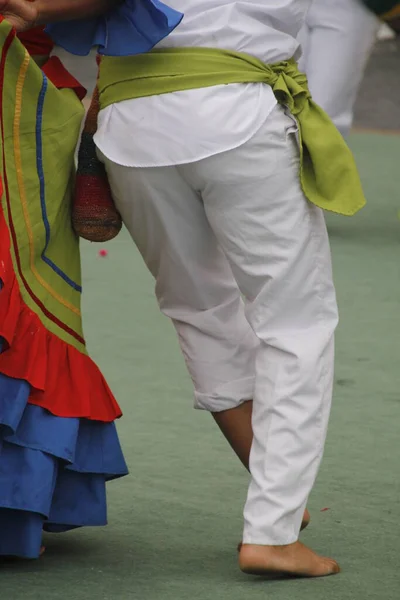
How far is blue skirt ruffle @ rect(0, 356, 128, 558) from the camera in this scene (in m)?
2.26

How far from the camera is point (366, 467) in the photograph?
9.70 feet

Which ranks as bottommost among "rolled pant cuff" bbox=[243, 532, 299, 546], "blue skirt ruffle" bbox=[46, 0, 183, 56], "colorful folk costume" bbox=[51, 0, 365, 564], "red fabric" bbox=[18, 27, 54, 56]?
"rolled pant cuff" bbox=[243, 532, 299, 546]

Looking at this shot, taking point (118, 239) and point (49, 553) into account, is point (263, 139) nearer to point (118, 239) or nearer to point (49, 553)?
point (49, 553)

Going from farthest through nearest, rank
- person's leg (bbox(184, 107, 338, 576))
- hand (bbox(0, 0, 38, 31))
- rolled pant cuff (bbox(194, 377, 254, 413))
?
rolled pant cuff (bbox(194, 377, 254, 413)), person's leg (bbox(184, 107, 338, 576)), hand (bbox(0, 0, 38, 31))

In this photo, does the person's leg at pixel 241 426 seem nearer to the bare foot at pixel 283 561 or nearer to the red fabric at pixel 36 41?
the bare foot at pixel 283 561

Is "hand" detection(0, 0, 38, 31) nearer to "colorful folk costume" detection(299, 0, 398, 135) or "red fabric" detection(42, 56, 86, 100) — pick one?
"red fabric" detection(42, 56, 86, 100)

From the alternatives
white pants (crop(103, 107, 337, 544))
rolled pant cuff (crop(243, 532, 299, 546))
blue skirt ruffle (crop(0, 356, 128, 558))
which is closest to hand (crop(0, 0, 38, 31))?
white pants (crop(103, 107, 337, 544))

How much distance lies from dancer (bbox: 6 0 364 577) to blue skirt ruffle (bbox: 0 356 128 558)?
0.96ft

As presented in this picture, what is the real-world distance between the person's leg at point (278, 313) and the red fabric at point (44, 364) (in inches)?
11.4

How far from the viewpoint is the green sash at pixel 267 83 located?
220 cm

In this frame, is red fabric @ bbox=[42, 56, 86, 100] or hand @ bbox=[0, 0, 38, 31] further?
red fabric @ bbox=[42, 56, 86, 100]

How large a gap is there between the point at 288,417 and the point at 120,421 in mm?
1003

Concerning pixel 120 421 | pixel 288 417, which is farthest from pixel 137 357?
pixel 288 417

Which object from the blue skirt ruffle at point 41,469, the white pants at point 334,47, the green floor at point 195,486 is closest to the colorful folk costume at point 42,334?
the blue skirt ruffle at point 41,469
